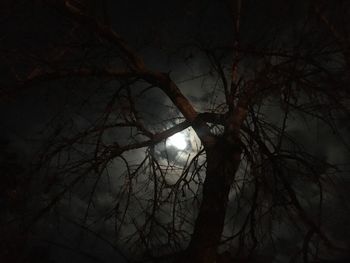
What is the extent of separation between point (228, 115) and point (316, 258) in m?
1.99

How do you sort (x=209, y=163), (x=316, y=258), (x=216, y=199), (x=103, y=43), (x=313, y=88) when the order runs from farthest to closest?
(x=103, y=43) → (x=209, y=163) → (x=216, y=199) → (x=313, y=88) → (x=316, y=258)

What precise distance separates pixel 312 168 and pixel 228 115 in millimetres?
1142

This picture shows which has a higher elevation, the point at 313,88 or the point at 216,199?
the point at 313,88

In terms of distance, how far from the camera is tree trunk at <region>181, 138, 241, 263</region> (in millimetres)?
4430

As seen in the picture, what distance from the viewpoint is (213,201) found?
4.84 metres

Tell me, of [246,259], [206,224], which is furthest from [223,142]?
[246,259]

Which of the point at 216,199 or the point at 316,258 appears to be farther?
the point at 216,199

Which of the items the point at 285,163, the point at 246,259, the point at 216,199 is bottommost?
the point at 246,259

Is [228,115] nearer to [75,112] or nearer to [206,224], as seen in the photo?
[206,224]

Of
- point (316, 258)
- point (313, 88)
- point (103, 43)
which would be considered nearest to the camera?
point (316, 258)

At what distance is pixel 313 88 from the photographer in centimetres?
453

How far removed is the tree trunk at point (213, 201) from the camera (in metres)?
4.43

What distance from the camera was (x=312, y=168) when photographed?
4934mm

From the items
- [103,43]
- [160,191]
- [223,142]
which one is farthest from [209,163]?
[103,43]
